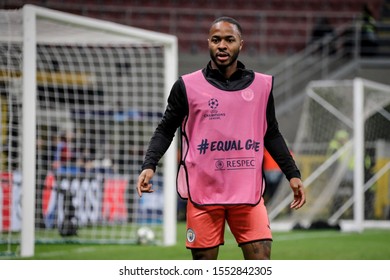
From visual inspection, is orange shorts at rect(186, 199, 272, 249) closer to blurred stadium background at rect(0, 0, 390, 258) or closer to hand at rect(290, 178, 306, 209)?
hand at rect(290, 178, 306, 209)

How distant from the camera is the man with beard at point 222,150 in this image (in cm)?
436

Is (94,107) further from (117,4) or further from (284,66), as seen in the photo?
(117,4)

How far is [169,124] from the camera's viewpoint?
4.49m

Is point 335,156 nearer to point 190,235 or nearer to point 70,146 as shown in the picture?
point 70,146

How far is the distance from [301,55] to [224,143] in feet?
51.3

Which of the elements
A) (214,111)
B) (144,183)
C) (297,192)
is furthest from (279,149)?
(144,183)

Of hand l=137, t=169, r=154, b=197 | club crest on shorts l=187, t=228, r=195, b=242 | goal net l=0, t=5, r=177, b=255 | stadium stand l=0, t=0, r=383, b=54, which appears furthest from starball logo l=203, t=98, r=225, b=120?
stadium stand l=0, t=0, r=383, b=54

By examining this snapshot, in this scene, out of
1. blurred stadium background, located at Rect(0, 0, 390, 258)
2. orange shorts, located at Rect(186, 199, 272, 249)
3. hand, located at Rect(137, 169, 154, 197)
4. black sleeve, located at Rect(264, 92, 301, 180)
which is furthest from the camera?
blurred stadium background, located at Rect(0, 0, 390, 258)

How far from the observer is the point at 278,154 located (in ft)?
14.9

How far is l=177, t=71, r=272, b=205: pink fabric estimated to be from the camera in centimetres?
436

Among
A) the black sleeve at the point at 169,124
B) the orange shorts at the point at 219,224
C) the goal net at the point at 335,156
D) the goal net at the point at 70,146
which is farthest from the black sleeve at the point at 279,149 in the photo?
the goal net at the point at 335,156

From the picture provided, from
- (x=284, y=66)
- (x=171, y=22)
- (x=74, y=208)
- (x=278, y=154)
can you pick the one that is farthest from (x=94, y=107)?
(x=278, y=154)
